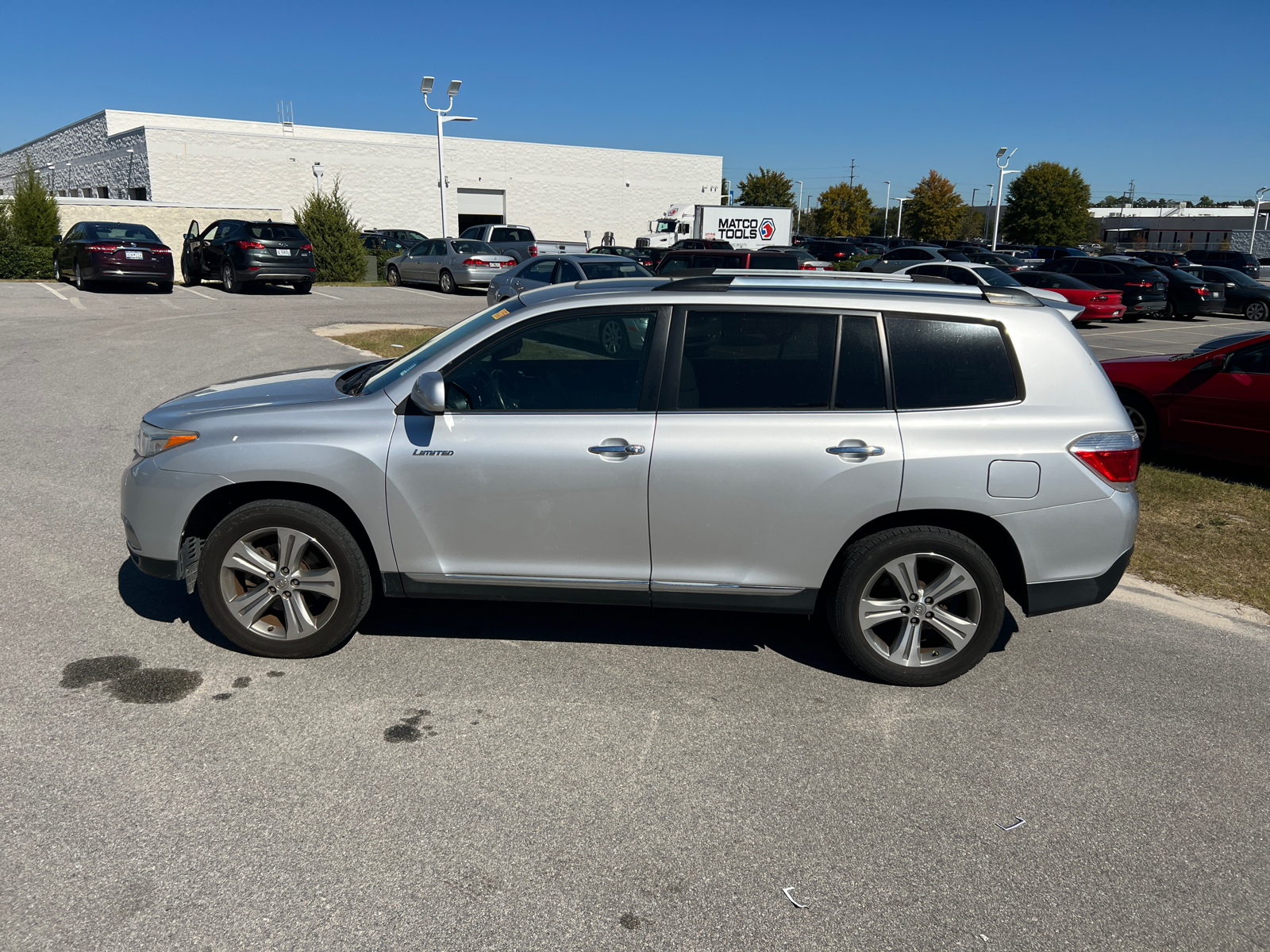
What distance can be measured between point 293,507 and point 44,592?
1944 millimetres

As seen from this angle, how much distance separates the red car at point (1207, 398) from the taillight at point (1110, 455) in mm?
4291

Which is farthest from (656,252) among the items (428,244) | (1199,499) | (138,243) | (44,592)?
(44,592)

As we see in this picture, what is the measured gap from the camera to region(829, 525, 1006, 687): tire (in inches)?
168

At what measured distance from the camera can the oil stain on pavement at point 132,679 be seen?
13.7 feet

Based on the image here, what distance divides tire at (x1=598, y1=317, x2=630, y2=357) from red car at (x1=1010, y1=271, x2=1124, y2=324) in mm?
22476

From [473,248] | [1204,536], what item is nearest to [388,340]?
[1204,536]

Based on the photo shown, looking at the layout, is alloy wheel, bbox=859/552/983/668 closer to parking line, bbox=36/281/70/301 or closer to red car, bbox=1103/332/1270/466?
red car, bbox=1103/332/1270/466

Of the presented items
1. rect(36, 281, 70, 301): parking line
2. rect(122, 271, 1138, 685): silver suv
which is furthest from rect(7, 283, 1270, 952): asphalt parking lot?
rect(36, 281, 70, 301): parking line

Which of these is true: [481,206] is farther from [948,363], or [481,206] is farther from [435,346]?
[948,363]

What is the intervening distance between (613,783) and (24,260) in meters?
29.8

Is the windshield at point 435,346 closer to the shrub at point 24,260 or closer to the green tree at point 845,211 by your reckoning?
the shrub at point 24,260

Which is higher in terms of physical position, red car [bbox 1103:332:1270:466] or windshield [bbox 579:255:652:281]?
windshield [bbox 579:255:652:281]

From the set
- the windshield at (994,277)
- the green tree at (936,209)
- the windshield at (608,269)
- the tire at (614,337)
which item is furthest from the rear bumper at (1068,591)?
the green tree at (936,209)

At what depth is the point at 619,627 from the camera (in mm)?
5059
